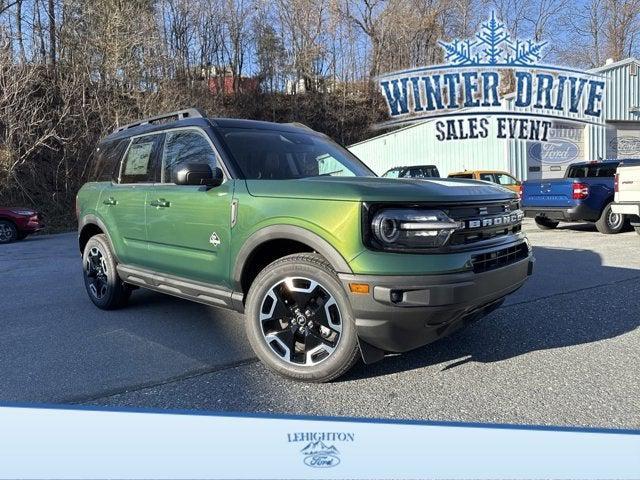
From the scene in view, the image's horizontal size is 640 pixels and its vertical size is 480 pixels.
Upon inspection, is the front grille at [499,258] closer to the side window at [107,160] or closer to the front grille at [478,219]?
the front grille at [478,219]

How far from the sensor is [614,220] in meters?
12.0

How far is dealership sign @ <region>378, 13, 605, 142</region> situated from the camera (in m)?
21.9

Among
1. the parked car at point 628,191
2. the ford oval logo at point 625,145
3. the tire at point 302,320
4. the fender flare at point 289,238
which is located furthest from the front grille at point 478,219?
the ford oval logo at point 625,145

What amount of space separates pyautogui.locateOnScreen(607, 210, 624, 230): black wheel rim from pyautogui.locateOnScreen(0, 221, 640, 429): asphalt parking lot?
651cm

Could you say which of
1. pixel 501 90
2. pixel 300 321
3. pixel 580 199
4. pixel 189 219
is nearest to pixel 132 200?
pixel 189 219

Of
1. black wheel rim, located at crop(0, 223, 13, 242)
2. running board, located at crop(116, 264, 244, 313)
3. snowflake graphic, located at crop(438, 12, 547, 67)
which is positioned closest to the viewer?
running board, located at crop(116, 264, 244, 313)

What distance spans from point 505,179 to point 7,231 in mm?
14961

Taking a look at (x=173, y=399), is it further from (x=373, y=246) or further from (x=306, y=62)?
(x=306, y=62)

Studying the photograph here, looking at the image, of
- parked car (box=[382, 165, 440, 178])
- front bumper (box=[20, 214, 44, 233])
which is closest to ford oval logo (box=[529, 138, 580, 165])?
parked car (box=[382, 165, 440, 178])

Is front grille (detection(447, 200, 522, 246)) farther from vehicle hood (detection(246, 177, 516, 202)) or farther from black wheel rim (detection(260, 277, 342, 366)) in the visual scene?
black wheel rim (detection(260, 277, 342, 366))

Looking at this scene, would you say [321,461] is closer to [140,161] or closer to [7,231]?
[140,161]

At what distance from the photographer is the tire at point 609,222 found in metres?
11.9

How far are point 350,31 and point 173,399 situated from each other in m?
37.0

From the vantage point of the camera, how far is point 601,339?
14.4ft
